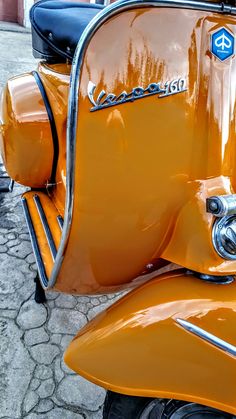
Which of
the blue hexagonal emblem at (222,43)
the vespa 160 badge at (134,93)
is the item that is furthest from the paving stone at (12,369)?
the blue hexagonal emblem at (222,43)

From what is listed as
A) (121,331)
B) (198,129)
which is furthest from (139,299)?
(198,129)

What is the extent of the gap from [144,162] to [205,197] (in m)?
0.19

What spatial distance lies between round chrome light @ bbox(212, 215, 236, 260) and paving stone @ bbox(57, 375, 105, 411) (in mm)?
985

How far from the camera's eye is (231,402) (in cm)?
98

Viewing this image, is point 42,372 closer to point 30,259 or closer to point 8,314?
point 8,314

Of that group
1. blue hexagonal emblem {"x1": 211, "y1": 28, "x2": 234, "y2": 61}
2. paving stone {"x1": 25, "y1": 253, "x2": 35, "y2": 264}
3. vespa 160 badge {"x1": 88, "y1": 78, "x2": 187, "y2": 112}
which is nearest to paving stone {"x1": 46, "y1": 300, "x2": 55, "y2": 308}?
paving stone {"x1": 25, "y1": 253, "x2": 35, "y2": 264}

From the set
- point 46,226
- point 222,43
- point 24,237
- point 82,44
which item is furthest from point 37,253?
point 24,237

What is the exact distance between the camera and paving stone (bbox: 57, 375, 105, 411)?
164cm

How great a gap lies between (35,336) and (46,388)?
30cm

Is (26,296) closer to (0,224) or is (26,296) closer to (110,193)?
(0,224)

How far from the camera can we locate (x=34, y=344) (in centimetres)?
188

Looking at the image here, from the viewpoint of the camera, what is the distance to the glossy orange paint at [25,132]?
1720mm

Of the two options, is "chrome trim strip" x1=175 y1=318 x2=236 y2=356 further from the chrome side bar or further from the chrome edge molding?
the chrome side bar

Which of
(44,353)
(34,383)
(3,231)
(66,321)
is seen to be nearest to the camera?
(34,383)
